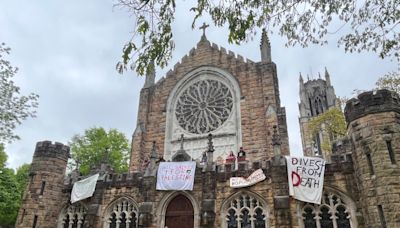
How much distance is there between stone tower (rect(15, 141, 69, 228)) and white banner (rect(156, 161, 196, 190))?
21.0ft

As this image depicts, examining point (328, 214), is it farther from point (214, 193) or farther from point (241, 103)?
point (241, 103)

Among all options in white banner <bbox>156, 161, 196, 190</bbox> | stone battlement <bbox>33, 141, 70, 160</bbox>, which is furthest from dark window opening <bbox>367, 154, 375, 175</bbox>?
stone battlement <bbox>33, 141, 70, 160</bbox>

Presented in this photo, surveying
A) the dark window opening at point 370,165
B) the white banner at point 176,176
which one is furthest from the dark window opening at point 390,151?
the white banner at point 176,176

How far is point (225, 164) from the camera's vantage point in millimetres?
14617

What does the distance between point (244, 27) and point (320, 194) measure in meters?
8.72

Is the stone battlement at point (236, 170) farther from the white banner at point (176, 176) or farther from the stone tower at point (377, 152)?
the stone tower at point (377, 152)

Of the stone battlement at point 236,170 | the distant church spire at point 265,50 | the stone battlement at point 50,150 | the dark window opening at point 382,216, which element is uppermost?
the distant church spire at point 265,50

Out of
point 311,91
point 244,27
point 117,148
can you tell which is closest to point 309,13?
point 244,27

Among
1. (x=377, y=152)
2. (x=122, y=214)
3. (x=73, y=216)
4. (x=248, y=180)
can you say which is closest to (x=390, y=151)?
(x=377, y=152)

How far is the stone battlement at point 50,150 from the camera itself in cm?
1745

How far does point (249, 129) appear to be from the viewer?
20.3 m

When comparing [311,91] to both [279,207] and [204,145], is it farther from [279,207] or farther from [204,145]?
[279,207]

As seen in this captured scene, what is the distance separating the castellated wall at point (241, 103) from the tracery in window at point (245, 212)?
5.71 m

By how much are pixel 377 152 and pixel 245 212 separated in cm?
589
